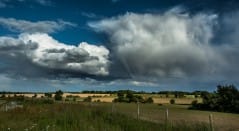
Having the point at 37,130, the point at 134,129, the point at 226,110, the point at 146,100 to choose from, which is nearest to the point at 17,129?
the point at 37,130

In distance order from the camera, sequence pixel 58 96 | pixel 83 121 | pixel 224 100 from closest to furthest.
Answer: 1. pixel 83 121
2. pixel 224 100
3. pixel 58 96

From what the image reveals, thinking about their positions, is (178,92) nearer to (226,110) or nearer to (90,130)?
(226,110)

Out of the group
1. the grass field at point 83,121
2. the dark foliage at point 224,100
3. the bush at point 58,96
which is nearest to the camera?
the grass field at point 83,121

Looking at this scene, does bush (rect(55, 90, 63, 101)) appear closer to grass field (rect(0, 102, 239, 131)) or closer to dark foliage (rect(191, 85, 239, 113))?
dark foliage (rect(191, 85, 239, 113))

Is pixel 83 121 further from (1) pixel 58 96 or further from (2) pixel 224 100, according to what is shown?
(1) pixel 58 96

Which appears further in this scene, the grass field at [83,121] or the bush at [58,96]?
the bush at [58,96]

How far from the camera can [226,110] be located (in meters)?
74.8

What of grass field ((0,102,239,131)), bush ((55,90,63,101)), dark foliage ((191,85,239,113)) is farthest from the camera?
bush ((55,90,63,101))

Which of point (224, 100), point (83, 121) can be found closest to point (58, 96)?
point (224, 100)

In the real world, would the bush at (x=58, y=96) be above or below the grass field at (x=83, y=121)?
above

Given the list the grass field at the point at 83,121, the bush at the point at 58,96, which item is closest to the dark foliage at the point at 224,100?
the grass field at the point at 83,121

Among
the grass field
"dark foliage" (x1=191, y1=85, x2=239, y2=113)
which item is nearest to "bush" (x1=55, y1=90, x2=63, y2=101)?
"dark foliage" (x1=191, y1=85, x2=239, y2=113)

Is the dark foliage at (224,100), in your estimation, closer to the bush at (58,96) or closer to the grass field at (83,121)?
the grass field at (83,121)

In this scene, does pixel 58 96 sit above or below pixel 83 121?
above
